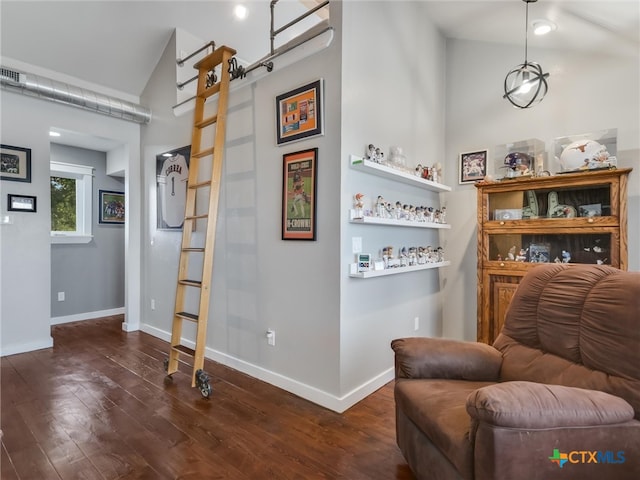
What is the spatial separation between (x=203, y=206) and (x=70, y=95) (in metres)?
1.84

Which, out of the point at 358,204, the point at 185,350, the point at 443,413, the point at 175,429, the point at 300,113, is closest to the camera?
the point at 443,413

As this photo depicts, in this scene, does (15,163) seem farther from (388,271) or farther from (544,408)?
(544,408)

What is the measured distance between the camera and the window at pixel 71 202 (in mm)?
4699

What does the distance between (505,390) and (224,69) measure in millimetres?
2921

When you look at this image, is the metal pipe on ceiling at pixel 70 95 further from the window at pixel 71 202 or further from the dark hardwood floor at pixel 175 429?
the dark hardwood floor at pixel 175 429

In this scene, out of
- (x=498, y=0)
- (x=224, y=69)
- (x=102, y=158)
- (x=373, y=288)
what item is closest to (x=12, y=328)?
(x=102, y=158)

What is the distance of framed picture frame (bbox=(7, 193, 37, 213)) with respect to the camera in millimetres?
3431

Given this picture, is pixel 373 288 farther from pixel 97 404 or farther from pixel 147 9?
pixel 147 9

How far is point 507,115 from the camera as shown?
335cm

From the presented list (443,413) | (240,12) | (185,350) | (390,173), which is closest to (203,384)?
(185,350)

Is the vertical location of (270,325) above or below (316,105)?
below

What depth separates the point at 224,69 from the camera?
2.83m

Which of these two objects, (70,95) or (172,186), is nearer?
(70,95)

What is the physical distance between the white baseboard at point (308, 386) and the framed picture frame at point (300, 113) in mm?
1837
